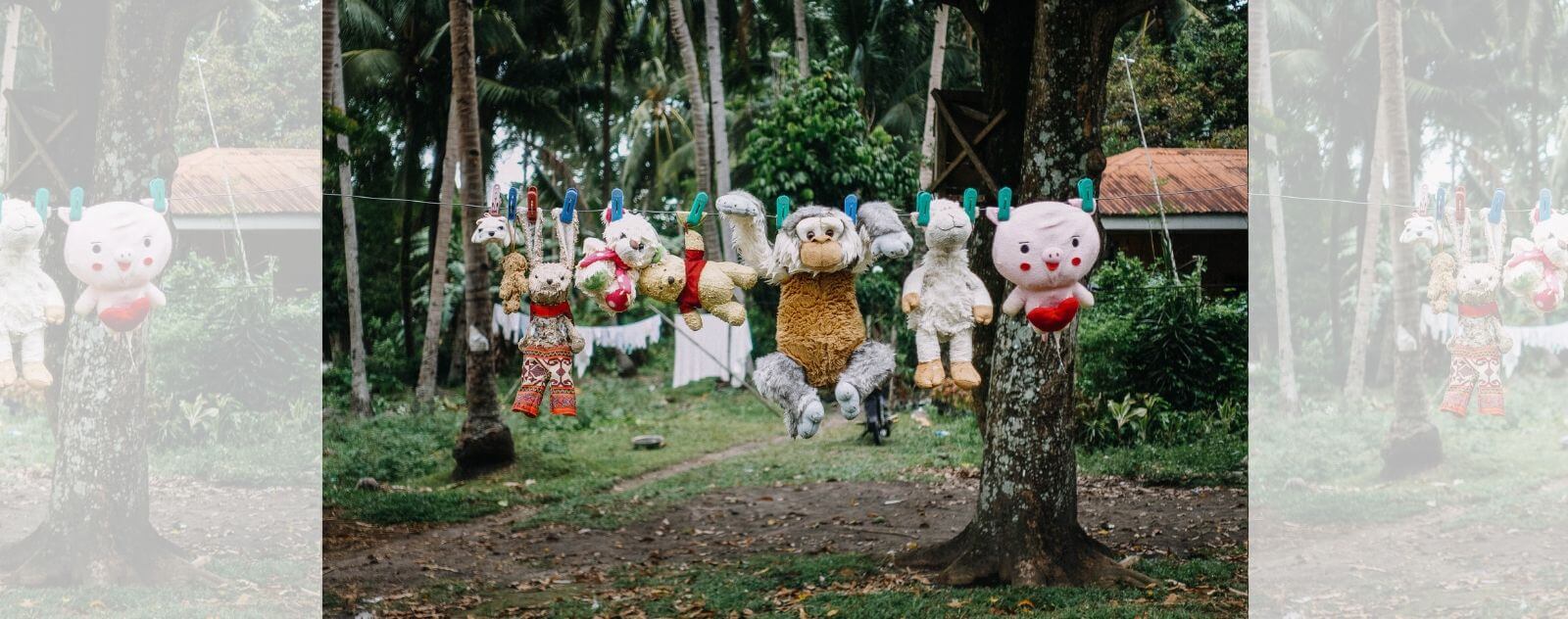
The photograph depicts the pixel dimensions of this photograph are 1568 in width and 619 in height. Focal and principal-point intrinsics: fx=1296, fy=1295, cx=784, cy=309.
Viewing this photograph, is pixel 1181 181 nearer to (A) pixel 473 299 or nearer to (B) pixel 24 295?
(A) pixel 473 299

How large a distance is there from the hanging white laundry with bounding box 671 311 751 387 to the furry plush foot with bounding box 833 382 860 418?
6.68m

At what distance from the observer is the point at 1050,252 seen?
3.46m

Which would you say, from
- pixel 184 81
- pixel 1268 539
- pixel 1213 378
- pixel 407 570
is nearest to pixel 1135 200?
pixel 1213 378

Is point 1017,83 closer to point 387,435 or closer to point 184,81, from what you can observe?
point 184,81

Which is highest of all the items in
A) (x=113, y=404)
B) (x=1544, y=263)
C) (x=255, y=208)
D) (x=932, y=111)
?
(x=932, y=111)

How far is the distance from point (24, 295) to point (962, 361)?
9.60ft

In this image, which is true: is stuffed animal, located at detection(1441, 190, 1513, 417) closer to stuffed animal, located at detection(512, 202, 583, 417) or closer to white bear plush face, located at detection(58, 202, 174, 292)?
stuffed animal, located at detection(512, 202, 583, 417)

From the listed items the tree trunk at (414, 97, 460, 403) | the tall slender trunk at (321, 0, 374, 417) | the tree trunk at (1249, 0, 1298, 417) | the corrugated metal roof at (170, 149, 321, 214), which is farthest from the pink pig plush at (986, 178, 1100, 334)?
the tree trunk at (414, 97, 460, 403)

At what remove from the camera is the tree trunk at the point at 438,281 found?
976 cm

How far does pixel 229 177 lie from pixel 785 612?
3.39 metres

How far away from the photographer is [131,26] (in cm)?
579

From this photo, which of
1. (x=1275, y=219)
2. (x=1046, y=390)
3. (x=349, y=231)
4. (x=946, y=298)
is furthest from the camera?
(x=349, y=231)

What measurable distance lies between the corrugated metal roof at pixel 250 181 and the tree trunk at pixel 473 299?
4.32 ft

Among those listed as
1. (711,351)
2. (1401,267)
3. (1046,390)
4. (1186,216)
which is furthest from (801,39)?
(1046,390)
